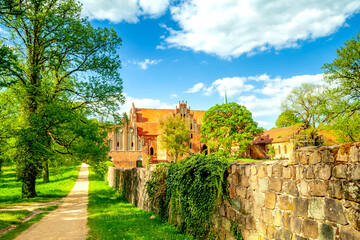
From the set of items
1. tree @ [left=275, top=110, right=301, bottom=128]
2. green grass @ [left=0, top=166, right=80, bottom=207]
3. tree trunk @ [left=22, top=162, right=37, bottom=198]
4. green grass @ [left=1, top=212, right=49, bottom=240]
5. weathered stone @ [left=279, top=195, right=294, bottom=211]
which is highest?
tree @ [left=275, top=110, right=301, bottom=128]

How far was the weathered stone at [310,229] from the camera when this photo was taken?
3668 millimetres

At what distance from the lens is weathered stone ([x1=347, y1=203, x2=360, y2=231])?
3.13 meters

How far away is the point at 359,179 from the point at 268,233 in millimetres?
2076

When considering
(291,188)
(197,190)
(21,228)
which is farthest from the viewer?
(21,228)

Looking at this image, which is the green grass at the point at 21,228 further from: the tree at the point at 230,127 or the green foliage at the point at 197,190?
the tree at the point at 230,127

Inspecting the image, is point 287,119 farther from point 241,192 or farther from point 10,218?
point 241,192

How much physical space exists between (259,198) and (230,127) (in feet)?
128

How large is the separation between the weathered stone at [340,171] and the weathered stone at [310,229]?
784mm

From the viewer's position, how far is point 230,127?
143 feet

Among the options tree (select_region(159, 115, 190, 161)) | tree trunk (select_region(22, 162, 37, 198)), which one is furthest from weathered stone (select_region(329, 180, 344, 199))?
tree (select_region(159, 115, 190, 161))

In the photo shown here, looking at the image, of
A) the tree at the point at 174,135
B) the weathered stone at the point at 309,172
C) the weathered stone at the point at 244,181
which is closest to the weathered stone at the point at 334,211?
the weathered stone at the point at 309,172

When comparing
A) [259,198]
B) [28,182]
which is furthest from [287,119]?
[259,198]

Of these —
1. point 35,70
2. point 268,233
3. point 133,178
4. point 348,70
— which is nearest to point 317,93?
point 348,70

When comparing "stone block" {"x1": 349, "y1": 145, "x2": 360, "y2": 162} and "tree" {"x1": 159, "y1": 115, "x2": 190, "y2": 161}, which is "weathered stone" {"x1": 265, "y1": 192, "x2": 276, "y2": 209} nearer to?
"stone block" {"x1": 349, "y1": 145, "x2": 360, "y2": 162}
